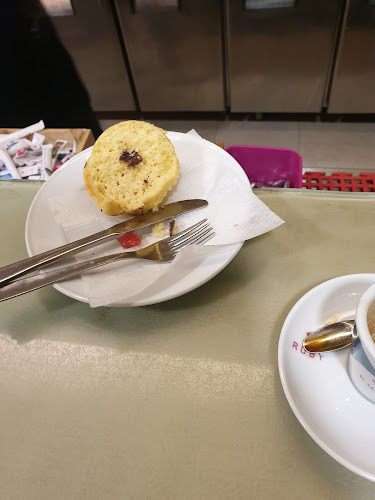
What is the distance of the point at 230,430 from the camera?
428 millimetres

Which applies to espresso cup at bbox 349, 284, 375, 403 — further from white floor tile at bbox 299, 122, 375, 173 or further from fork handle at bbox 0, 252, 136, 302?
white floor tile at bbox 299, 122, 375, 173

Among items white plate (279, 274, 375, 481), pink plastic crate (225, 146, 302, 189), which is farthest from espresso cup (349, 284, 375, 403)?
pink plastic crate (225, 146, 302, 189)

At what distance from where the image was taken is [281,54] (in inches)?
66.5

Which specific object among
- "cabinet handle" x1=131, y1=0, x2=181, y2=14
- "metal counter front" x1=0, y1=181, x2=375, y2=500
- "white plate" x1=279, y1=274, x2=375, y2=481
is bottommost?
→ "cabinet handle" x1=131, y1=0, x2=181, y2=14

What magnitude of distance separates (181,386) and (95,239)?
237 millimetres

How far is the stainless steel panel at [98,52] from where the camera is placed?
1.70 m

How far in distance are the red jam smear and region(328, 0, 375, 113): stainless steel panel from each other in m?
1.43

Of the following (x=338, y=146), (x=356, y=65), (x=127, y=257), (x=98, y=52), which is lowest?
(x=338, y=146)

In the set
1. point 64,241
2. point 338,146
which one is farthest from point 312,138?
point 64,241

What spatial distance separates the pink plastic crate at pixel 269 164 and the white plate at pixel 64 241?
1.04ft

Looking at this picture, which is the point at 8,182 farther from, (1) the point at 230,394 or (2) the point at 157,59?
(2) the point at 157,59

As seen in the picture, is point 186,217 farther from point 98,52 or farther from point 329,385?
point 98,52

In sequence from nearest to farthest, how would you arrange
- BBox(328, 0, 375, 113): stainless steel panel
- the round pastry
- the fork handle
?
1. the fork handle
2. the round pastry
3. BBox(328, 0, 375, 113): stainless steel panel

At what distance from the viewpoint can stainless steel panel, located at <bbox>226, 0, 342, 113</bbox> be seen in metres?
1.55
